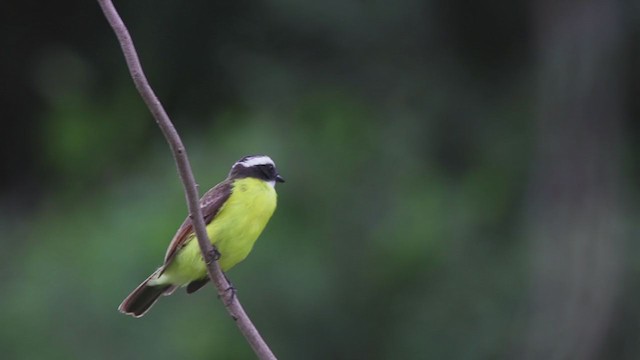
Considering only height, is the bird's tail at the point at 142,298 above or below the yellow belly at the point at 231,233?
below

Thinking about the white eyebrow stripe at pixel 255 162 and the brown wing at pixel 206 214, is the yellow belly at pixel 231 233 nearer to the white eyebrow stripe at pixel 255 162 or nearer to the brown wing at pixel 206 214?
the brown wing at pixel 206 214

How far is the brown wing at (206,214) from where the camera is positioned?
451 centimetres

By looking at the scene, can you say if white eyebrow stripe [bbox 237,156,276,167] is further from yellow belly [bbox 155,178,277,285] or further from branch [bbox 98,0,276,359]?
branch [bbox 98,0,276,359]

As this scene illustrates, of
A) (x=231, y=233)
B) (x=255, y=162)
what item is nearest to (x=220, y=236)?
(x=231, y=233)

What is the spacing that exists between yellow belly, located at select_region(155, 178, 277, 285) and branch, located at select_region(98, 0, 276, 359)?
750mm

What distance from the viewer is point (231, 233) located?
179 inches

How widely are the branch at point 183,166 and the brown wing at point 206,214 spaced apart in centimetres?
76

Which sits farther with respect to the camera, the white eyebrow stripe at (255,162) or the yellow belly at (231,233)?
the white eyebrow stripe at (255,162)

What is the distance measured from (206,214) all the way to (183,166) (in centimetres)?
154

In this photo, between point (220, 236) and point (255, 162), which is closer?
point (220, 236)

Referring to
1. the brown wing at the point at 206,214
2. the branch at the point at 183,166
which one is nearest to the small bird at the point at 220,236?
the brown wing at the point at 206,214

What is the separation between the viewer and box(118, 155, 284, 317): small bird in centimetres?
454

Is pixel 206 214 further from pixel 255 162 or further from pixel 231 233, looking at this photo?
pixel 255 162

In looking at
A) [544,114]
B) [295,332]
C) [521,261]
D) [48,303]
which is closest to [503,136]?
[544,114]
